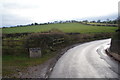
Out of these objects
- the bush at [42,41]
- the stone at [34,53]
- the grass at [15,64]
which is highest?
the bush at [42,41]

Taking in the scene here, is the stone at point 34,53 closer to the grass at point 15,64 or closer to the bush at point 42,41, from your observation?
the grass at point 15,64

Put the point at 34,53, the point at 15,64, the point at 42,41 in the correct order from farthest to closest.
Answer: the point at 42,41 < the point at 34,53 < the point at 15,64

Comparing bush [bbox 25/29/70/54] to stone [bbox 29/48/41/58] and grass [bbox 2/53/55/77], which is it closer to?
stone [bbox 29/48/41/58]

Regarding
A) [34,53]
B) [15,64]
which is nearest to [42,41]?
[34,53]

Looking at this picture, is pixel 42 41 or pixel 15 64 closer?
pixel 15 64

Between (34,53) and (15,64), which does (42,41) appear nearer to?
(34,53)

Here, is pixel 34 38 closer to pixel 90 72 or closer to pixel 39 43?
pixel 39 43

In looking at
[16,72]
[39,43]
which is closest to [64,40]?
[39,43]

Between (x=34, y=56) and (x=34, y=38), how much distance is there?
4.33 meters

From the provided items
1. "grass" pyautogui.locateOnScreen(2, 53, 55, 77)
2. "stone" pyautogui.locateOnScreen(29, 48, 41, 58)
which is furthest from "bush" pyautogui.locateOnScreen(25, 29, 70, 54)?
"grass" pyautogui.locateOnScreen(2, 53, 55, 77)

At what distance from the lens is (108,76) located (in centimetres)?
986

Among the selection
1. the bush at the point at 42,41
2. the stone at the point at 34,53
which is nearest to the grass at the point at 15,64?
the stone at the point at 34,53

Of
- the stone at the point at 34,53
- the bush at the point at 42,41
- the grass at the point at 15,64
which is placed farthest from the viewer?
the bush at the point at 42,41

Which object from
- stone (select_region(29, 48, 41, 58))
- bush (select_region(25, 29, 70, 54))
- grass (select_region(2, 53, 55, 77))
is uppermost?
bush (select_region(25, 29, 70, 54))
